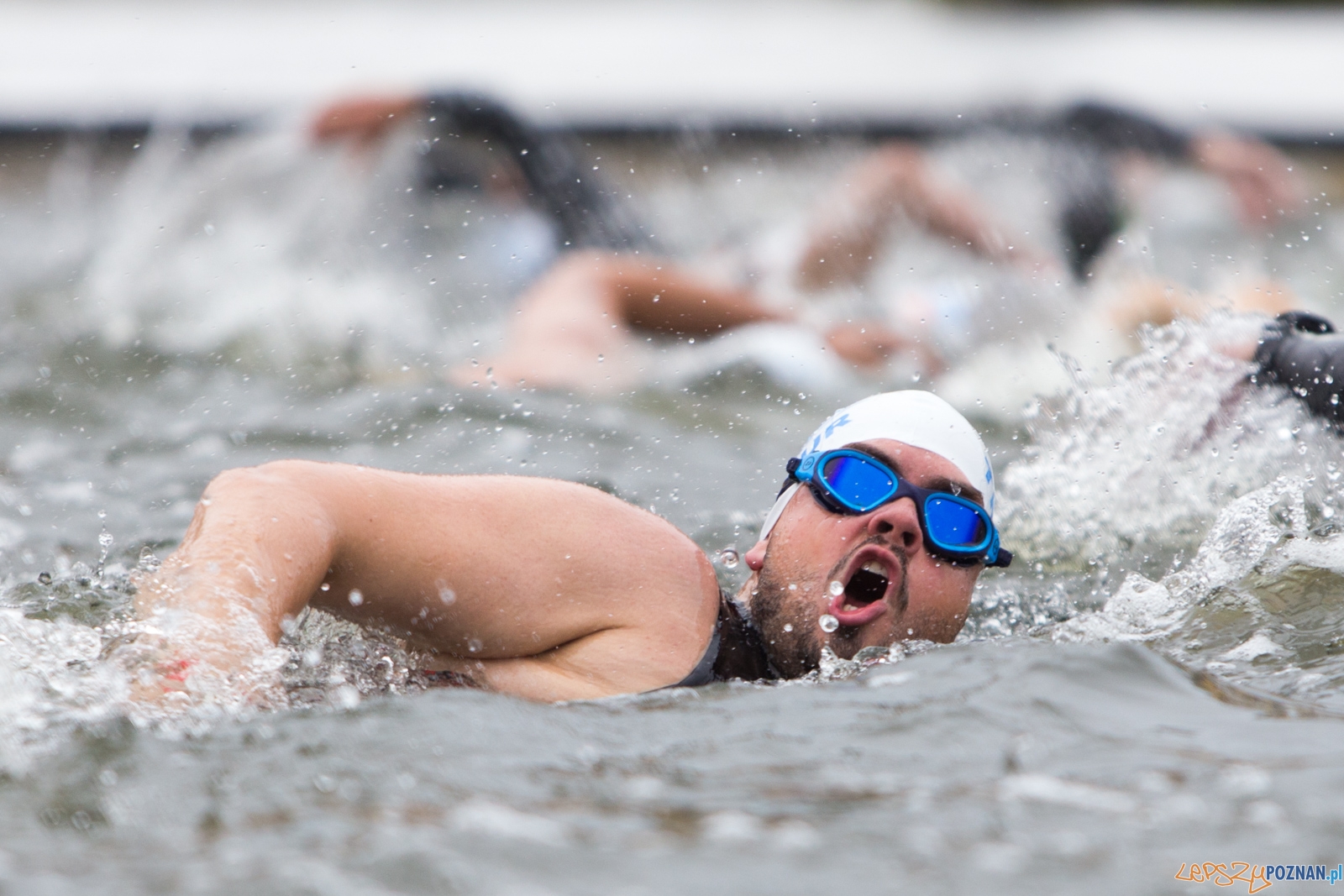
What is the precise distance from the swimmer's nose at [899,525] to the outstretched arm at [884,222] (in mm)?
5412

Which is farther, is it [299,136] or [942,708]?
[299,136]

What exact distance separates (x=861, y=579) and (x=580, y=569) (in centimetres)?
69

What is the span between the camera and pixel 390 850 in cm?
178

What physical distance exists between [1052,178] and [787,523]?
8.16m

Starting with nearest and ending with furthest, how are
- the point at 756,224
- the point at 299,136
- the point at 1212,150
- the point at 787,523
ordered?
the point at 787,523, the point at 299,136, the point at 1212,150, the point at 756,224

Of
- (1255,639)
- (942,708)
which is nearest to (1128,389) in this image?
(1255,639)

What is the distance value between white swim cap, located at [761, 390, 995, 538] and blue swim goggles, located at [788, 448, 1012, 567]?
9cm

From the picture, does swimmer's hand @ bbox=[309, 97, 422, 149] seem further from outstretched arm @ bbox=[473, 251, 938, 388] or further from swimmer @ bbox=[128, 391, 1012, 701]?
swimmer @ bbox=[128, 391, 1012, 701]

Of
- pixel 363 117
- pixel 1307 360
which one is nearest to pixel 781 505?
pixel 1307 360

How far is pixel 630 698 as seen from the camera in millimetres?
2688

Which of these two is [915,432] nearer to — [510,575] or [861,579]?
[861,579]

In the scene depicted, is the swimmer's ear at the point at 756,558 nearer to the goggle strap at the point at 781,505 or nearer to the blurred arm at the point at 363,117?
the goggle strap at the point at 781,505

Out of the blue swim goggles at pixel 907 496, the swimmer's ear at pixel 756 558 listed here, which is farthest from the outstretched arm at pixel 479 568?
the blue swim goggles at pixel 907 496

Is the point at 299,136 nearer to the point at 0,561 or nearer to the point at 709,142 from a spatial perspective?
the point at 709,142
